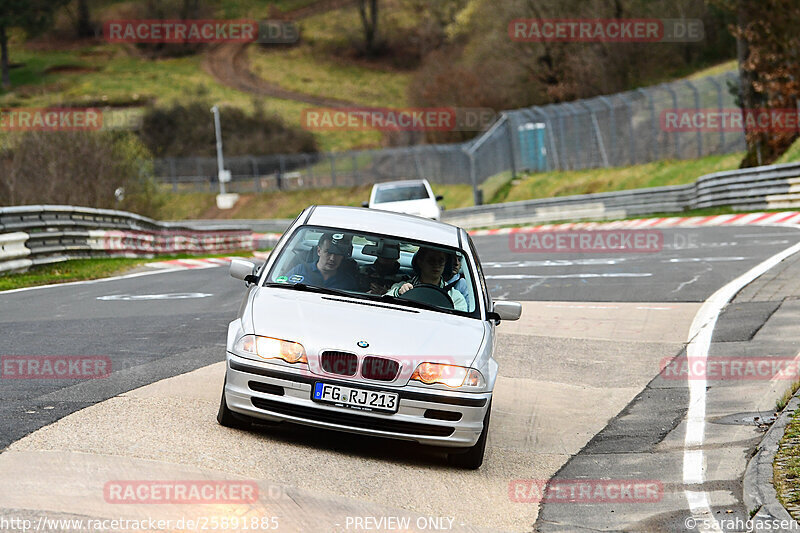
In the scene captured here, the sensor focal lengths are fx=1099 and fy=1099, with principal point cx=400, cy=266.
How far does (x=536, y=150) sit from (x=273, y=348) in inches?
1808

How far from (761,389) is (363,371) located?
13.5 feet

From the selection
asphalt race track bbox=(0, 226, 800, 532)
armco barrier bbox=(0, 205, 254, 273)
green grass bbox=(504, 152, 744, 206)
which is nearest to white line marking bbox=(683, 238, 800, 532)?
asphalt race track bbox=(0, 226, 800, 532)

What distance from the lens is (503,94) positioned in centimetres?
7025

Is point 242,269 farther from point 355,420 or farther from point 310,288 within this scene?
point 355,420

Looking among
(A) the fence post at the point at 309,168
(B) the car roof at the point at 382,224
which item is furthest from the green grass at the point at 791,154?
(A) the fence post at the point at 309,168

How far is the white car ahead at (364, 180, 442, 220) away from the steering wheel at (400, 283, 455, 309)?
58.8 feet

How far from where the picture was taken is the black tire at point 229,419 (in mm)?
7035

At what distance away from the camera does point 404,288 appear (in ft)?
26.0

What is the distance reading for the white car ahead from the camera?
25.9 m

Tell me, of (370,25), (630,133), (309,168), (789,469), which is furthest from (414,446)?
(370,25)

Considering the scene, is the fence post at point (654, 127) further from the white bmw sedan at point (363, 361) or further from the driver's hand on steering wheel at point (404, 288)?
the white bmw sedan at point (363, 361)

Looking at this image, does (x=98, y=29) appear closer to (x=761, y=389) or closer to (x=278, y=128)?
(x=278, y=128)

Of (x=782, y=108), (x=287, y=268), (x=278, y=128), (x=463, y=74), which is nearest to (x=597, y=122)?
(x=782, y=108)

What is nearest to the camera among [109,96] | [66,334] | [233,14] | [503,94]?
[66,334]
